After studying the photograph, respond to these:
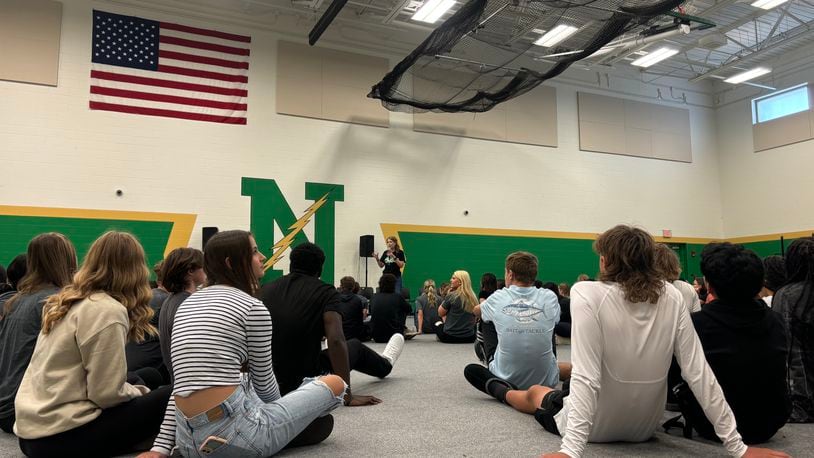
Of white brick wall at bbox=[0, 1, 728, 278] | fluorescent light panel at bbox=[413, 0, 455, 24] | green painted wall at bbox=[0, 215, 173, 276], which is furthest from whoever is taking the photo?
fluorescent light panel at bbox=[413, 0, 455, 24]

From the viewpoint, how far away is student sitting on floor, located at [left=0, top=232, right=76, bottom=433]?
2.56 metres

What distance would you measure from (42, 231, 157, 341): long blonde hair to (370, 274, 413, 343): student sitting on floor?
4.57 metres

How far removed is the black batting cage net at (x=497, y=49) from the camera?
6566 millimetres

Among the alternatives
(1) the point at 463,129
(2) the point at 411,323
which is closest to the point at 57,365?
(2) the point at 411,323

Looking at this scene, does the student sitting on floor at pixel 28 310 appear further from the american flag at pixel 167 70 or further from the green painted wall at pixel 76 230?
the american flag at pixel 167 70

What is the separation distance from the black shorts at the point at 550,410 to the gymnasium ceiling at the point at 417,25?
7271 mm

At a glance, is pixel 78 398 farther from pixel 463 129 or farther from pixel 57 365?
pixel 463 129

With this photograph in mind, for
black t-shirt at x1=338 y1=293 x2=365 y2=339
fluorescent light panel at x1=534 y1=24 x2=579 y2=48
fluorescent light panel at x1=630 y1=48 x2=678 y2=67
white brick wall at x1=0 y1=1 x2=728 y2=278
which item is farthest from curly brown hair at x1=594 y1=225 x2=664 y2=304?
fluorescent light panel at x1=630 y1=48 x2=678 y2=67

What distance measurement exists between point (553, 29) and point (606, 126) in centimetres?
542

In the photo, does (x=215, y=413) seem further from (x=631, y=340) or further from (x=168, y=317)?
(x=631, y=340)

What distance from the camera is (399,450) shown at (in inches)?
101

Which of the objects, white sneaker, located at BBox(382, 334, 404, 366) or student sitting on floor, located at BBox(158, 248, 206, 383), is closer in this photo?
student sitting on floor, located at BBox(158, 248, 206, 383)

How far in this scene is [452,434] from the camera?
2.85 meters

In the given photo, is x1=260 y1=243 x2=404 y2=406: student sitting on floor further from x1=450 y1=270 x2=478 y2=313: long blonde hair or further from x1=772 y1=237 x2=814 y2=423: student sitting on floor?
x1=450 y1=270 x2=478 y2=313: long blonde hair
